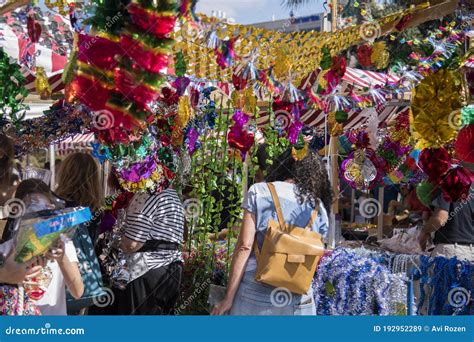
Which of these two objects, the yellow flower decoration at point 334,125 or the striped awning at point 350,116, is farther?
the yellow flower decoration at point 334,125

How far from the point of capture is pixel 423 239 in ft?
14.8

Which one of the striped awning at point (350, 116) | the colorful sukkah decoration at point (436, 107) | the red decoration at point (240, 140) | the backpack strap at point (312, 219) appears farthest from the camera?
the striped awning at point (350, 116)

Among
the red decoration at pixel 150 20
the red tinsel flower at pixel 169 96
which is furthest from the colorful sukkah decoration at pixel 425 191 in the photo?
the red decoration at pixel 150 20

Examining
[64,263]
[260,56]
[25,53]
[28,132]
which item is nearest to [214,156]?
[260,56]

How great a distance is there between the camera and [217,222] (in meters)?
4.48

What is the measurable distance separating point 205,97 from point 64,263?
2.16m

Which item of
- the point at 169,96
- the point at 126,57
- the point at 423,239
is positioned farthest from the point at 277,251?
the point at 423,239

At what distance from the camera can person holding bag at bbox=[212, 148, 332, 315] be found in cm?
265

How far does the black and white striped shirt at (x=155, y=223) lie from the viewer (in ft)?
11.2

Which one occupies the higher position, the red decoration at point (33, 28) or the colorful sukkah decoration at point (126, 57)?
the red decoration at point (33, 28)

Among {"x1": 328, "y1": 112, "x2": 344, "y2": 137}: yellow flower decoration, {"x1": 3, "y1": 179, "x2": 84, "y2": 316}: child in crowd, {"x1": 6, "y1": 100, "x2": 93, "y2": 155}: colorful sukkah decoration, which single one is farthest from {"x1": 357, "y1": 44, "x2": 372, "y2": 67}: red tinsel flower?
{"x1": 3, "y1": 179, "x2": 84, "y2": 316}: child in crowd

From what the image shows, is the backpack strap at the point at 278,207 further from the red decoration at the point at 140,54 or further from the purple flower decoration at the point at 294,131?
the purple flower decoration at the point at 294,131

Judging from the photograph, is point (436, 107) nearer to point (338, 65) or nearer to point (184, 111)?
point (338, 65)

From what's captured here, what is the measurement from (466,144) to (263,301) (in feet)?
3.89
